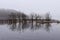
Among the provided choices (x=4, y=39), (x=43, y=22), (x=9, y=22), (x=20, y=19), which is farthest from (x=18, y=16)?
(x=4, y=39)

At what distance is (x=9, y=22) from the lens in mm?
4824

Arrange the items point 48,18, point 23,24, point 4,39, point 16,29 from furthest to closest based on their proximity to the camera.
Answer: point 48,18, point 23,24, point 16,29, point 4,39

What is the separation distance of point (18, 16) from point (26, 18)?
0.37 metres

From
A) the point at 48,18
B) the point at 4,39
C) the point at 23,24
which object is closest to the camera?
the point at 4,39

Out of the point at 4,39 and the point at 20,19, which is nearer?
the point at 4,39

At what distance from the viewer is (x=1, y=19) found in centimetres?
491

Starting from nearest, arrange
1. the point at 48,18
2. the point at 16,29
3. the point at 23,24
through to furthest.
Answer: the point at 16,29
the point at 23,24
the point at 48,18

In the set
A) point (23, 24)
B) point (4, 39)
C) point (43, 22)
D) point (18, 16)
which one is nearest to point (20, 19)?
point (18, 16)

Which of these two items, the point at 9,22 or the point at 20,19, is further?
the point at 20,19

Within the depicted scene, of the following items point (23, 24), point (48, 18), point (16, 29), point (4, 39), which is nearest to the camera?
point (4, 39)

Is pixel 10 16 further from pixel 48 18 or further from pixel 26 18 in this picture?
pixel 48 18

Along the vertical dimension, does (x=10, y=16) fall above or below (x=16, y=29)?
above

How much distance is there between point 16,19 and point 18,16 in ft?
0.66

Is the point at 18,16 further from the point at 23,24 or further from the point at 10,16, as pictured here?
the point at 23,24
